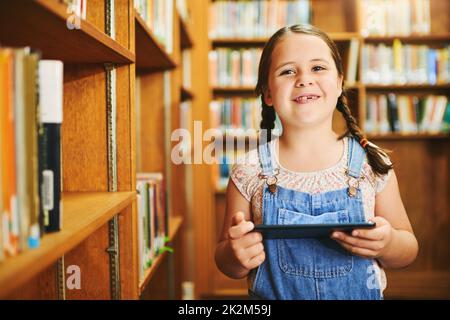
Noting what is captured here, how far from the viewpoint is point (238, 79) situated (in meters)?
3.05

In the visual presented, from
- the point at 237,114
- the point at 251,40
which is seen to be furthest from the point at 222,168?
the point at 251,40

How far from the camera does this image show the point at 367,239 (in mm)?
945

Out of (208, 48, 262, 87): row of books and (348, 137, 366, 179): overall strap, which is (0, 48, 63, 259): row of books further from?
(208, 48, 262, 87): row of books

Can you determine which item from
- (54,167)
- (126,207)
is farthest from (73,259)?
(54,167)

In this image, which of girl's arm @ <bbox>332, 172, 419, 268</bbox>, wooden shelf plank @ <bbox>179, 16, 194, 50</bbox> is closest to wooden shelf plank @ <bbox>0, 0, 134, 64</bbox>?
girl's arm @ <bbox>332, 172, 419, 268</bbox>

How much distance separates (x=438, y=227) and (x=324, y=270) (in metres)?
2.49

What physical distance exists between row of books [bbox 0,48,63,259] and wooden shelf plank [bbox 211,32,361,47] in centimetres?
238

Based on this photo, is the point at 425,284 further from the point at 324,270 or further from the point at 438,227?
the point at 324,270

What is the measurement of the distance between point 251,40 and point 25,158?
2.53 metres

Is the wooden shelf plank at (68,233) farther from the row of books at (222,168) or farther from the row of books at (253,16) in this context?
the row of books at (253,16)

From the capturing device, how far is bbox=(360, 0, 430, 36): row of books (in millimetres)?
Result: 3014

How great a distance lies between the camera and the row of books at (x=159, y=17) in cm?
149

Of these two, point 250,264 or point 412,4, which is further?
point 412,4

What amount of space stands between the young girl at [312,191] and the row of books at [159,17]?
1.75 ft
